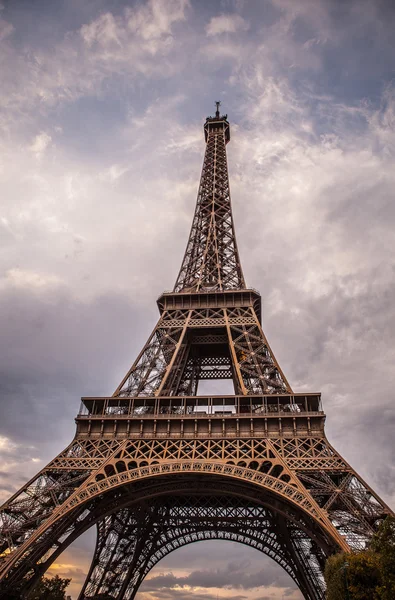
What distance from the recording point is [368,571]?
57.1ft

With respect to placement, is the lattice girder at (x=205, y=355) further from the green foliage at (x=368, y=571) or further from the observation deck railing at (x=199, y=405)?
the green foliage at (x=368, y=571)

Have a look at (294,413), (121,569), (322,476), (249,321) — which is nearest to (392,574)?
(322,476)

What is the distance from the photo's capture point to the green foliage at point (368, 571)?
50.2 ft

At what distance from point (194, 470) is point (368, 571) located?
28.6 ft

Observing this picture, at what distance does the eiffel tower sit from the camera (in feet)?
70.1

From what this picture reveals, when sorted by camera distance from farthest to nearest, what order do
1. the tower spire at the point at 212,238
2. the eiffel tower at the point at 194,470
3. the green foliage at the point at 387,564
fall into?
the tower spire at the point at 212,238
the eiffel tower at the point at 194,470
the green foliage at the point at 387,564

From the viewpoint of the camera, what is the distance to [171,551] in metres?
37.8

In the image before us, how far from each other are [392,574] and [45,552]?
54.1ft

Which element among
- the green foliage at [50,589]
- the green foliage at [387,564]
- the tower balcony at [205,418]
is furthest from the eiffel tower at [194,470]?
the green foliage at [50,589]

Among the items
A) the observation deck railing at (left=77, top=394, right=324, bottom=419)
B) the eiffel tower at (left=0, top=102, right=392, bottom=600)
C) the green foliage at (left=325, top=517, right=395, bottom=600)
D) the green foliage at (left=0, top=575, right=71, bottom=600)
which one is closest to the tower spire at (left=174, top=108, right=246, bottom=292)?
the eiffel tower at (left=0, top=102, right=392, bottom=600)

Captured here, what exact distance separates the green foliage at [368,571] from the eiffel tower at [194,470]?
3.85 feet

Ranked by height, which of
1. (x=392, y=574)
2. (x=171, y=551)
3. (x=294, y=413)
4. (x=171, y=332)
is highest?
(x=171, y=332)

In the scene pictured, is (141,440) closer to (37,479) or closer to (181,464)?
(181,464)

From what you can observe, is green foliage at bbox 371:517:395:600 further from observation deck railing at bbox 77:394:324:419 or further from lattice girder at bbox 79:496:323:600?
lattice girder at bbox 79:496:323:600
